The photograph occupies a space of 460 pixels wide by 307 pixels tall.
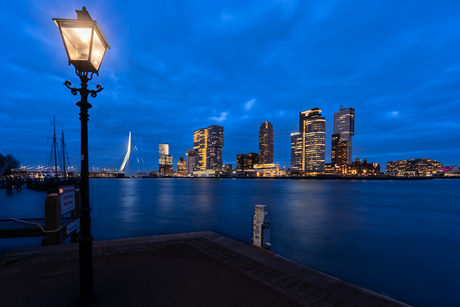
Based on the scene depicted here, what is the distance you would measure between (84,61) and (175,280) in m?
5.51

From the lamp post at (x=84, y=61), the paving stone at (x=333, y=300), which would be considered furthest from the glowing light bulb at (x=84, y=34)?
Answer: the paving stone at (x=333, y=300)

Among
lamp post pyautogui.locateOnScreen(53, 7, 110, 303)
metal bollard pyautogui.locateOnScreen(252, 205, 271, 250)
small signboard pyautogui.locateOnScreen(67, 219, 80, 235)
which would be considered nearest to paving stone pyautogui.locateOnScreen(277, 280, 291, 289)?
metal bollard pyautogui.locateOnScreen(252, 205, 271, 250)

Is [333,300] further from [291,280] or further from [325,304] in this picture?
[291,280]

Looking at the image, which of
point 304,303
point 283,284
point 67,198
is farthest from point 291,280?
point 67,198

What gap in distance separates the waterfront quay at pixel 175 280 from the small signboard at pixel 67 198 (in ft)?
8.65

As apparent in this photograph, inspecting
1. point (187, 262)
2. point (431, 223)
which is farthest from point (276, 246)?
point (431, 223)

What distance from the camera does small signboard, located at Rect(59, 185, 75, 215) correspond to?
9.90 m

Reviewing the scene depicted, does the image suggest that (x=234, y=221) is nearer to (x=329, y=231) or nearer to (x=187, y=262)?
(x=329, y=231)

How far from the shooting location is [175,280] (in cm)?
560

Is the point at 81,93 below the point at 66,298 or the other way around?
the other way around

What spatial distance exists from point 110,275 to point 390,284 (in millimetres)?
10080

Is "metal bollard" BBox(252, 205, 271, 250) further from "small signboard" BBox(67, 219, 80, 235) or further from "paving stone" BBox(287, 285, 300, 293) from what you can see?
"small signboard" BBox(67, 219, 80, 235)

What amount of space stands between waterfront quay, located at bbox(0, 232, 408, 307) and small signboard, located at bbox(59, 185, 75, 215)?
8.65ft

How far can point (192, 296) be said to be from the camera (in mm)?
4867
